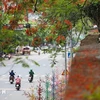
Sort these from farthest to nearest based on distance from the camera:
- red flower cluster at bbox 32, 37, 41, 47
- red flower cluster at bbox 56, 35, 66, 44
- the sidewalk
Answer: red flower cluster at bbox 56, 35, 66, 44
red flower cluster at bbox 32, 37, 41, 47
the sidewalk

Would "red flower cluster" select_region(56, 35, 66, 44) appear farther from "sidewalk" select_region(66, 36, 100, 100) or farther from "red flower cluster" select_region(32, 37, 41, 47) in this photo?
"sidewalk" select_region(66, 36, 100, 100)

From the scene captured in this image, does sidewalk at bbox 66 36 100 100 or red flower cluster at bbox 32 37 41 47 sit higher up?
sidewalk at bbox 66 36 100 100

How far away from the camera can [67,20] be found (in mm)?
10516

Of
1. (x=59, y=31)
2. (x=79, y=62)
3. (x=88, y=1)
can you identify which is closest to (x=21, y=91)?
(x=59, y=31)

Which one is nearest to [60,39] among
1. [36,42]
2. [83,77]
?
[36,42]

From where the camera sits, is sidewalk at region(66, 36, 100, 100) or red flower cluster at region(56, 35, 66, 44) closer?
sidewalk at region(66, 36, 100, 100)

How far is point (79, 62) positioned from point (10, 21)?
6.36m

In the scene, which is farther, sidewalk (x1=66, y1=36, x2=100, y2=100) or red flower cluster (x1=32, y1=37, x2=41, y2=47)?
red flower cluster (x1=32, y1=37, x2=41, y2=47)

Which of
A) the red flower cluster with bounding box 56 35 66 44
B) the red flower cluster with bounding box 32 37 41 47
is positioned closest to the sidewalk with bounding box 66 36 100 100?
the red flower cluster with bounding box 32 37 41 47

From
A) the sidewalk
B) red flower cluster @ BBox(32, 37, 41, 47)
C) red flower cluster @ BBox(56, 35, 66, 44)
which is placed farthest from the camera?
red flower cluster @ BBox(56, 35, 66, 44)

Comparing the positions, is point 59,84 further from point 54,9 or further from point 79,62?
point 79,62

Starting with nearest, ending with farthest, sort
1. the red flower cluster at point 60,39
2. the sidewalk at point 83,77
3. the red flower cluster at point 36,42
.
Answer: the sidewalk at point 83,77
the red flower cluster at point 36,42
the red flower cluster at point 60,39

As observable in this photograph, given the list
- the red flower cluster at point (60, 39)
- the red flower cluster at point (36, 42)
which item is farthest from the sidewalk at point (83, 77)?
the red flower cluster at point (60, 39)

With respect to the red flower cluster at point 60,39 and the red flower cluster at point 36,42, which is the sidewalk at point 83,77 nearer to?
the red flower cluster at point 36,42
